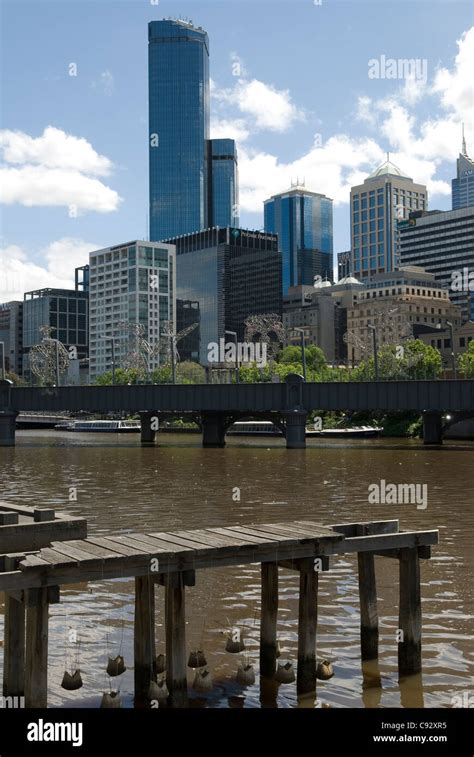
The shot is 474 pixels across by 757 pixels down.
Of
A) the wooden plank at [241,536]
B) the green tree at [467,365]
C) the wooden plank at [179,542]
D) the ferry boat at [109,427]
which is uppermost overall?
the green tree at [467,365]

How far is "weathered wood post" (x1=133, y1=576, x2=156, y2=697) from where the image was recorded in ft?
46.0

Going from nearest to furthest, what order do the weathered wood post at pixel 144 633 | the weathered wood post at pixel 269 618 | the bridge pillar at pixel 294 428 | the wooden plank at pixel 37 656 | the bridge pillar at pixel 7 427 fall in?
the wooden plank at pixel 37 656, the weathered wood post at pixel 144 633, the weathered wood post at pixel 269 618, the bridge pillar at pixel 294 428, the bridge pillar at pixel 7 427

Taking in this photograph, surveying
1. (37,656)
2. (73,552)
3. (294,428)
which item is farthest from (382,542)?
(294,428)

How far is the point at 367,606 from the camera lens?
16.2 m

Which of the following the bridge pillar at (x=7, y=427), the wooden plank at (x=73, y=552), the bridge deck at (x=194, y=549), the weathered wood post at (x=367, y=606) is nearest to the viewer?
the bridge deck at (x=194, y=549)

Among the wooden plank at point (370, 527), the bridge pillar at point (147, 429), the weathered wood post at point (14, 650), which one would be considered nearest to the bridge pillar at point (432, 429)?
the bridge pillar at point (147, 429)

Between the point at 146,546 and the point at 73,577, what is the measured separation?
1510 mm

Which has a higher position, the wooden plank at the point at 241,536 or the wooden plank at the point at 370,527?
the wooden plank at the point at 241,536

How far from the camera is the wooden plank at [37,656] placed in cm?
1229

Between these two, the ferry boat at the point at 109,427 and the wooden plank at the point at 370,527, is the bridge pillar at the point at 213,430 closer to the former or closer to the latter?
the ferry boat at the point at 109,427

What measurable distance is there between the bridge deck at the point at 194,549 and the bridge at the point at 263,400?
74.4 meters

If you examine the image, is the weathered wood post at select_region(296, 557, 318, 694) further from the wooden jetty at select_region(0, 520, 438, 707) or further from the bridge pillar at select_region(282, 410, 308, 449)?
the bridge pillar at select_region(282, 410, 308, 449)

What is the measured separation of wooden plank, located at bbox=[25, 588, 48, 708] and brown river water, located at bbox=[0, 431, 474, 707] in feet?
5.13
